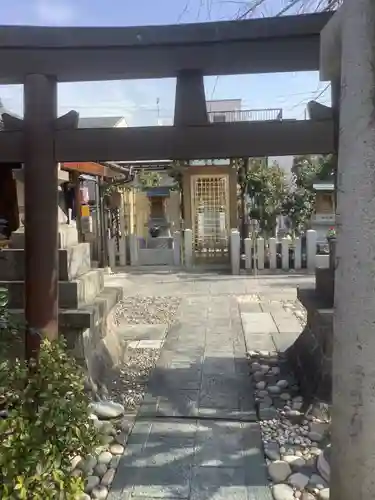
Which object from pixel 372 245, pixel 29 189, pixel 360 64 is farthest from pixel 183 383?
pixel 360 64

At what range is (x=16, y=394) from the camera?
2514 mm

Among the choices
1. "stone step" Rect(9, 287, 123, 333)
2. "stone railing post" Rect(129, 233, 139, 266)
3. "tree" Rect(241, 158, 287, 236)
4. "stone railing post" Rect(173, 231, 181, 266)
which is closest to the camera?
"stone step" Rect(9, 287, 123, 333)

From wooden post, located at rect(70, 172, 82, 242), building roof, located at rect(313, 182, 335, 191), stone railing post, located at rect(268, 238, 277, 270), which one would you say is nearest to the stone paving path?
wooden post, located at rect(70, 172, 82, 242)

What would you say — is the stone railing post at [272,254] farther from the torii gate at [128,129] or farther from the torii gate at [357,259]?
the torii gate at [357,259]

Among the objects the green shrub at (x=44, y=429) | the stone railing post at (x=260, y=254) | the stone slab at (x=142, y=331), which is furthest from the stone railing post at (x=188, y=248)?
the green shrub at (x=44, y=429)

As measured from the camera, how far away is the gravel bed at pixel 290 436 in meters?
2.87

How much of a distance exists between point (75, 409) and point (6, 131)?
2.23 meters

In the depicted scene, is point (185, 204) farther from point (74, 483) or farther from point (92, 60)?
point (74, 483)

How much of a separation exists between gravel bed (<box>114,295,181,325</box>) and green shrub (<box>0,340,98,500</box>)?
4586 mm

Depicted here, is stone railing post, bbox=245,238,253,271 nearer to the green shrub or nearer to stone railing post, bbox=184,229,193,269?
stone railing post, bbox=184,229,193,269

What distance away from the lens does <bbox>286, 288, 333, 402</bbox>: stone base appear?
155 inches

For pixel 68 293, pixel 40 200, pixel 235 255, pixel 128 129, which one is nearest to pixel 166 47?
pixel 128 129

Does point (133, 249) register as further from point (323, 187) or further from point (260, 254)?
point (323, 187)

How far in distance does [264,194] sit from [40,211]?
40.3 ft
